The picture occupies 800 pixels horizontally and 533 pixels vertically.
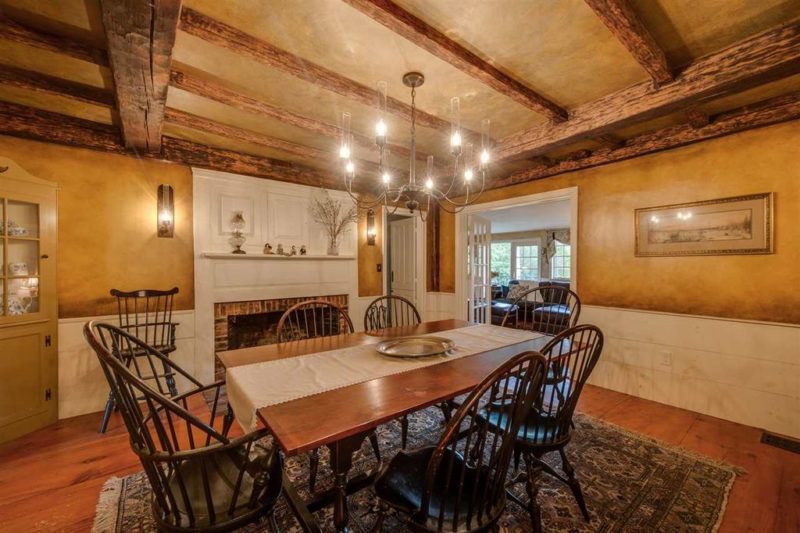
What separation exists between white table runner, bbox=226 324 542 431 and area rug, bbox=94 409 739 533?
0.75m

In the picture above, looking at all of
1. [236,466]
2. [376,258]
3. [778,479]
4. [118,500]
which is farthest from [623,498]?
[376,258]

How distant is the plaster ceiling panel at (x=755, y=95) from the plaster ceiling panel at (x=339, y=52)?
1.44m

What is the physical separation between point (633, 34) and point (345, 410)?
87.5 inches

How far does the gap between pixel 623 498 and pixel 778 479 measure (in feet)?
3.42

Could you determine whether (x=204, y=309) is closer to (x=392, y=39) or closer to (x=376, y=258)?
(x=376, y=258)

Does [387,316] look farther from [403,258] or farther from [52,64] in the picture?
[52,64]

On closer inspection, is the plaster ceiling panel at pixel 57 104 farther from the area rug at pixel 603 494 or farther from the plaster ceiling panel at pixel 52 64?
the area rug at pixel 603 494

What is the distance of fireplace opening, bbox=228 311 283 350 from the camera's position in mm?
3770

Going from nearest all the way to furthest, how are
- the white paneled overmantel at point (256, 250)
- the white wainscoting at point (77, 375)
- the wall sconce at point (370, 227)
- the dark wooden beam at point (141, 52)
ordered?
the dark wooden beam at point (141, 52) → the white wainscoting at point (77, 375) → the white paneled overmantel at point (256, 250) → the wall sconce at point (370, 227)

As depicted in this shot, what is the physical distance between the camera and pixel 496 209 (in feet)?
14.5

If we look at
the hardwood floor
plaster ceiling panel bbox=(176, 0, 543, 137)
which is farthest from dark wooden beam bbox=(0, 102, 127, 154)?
the hardwood floor

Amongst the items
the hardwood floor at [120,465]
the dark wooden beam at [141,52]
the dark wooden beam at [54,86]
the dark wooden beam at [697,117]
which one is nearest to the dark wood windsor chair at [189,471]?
the hardwood floor at [120,465]

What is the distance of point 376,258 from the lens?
15.2ft

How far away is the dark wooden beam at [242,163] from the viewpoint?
3.18 m
